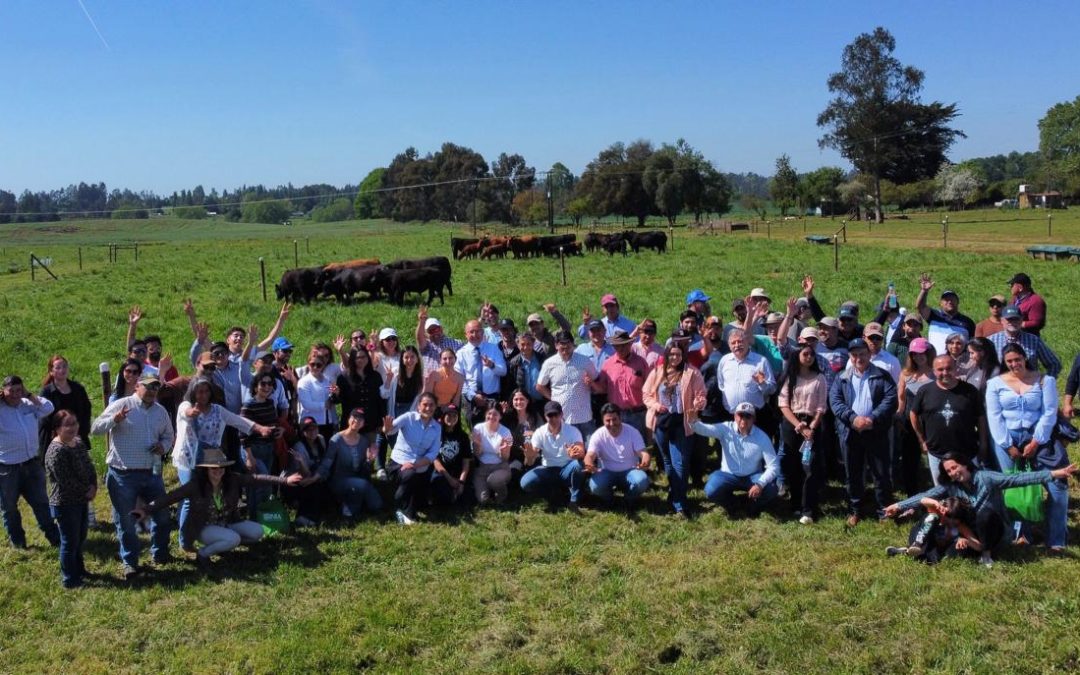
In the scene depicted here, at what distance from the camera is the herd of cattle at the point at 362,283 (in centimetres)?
2162

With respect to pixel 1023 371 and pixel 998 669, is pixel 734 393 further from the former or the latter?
pixel 998 669

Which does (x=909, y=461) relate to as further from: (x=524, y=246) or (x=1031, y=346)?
(x=524, y=246)

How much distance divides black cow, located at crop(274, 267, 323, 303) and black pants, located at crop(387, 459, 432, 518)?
14.8 metres

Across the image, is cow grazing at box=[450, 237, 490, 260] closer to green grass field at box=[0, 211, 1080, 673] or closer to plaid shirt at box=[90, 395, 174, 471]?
green grass field at box=[0, 211, 1080, 673]

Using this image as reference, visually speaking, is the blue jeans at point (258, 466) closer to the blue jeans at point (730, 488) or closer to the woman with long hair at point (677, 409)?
the woman with long hair at point (677, 409)

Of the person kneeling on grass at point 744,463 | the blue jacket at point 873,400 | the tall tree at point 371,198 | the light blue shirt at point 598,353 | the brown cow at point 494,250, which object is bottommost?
the person kneeling on grass at point 744,463

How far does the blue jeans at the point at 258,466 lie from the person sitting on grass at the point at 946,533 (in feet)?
18.2

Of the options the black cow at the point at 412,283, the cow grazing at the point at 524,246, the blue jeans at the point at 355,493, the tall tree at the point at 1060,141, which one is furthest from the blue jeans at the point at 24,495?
the tall tree at the point at 1060,141

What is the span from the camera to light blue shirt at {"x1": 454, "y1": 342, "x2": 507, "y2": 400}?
9.46 m

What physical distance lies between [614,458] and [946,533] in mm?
2895

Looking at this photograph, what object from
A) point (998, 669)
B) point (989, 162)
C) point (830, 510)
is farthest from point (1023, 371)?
point (989, 162)

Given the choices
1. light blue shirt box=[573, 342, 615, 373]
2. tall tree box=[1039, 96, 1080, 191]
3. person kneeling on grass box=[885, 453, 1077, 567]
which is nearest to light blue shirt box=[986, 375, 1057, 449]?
person kneeling on grass box=[885, 453, 1077, 567]

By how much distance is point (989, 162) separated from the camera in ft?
565

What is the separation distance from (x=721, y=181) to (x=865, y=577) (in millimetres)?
70244
